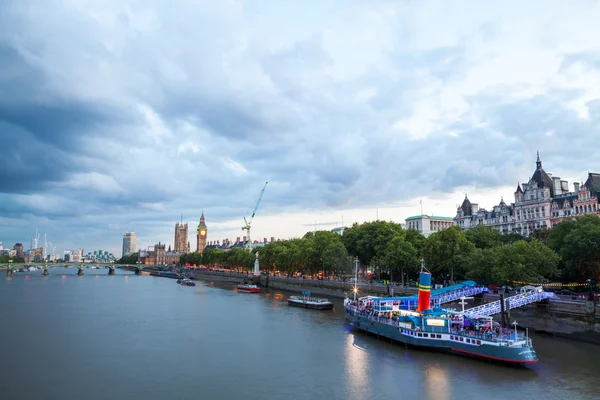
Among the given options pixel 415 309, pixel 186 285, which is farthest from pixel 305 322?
pixel 186 285

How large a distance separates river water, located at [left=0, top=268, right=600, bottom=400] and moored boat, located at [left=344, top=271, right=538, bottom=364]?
1.20 m

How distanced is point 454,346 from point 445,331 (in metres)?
1.81

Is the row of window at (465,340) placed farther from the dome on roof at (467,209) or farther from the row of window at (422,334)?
the dome on roof at (467,209)

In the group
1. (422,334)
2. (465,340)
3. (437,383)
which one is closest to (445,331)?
(422,334)

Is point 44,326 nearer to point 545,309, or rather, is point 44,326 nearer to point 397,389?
point 397,389

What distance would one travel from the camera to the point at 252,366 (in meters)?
42.5

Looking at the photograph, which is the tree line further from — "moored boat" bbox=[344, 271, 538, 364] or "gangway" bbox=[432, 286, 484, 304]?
"moored boat" bbox=[344, 271, 538, 364]

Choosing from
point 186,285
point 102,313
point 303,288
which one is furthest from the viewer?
point 186,285

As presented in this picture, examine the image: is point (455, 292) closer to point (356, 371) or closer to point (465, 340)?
point (465, 340)

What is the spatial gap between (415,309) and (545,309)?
53.1 ft

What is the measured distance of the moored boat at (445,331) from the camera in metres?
41.4

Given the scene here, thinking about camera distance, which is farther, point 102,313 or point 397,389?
point 102,313

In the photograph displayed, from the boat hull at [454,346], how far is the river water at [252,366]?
37.2 inches

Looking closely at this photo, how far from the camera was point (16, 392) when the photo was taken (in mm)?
34375
